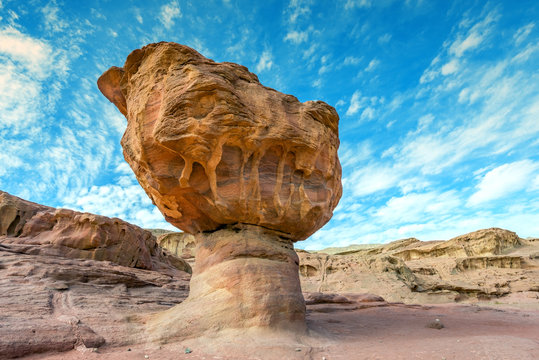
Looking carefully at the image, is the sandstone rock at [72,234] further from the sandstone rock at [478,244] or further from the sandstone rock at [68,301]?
the sandstone rock at [478,244]

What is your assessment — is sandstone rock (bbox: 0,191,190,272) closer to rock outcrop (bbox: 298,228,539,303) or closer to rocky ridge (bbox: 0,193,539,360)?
rocky ridge (bbox: 0,193,539,360)

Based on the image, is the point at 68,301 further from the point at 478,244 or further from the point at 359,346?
the point at 478,244

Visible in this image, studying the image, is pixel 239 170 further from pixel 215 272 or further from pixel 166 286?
pixel 166 286

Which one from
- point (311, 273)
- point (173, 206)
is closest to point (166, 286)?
point (173, 206)

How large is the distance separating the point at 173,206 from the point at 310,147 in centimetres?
352

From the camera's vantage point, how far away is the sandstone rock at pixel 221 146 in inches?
242

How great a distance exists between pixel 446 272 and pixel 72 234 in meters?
25.2

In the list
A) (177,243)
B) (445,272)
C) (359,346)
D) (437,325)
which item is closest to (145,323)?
(359,346)

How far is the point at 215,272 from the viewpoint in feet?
20.4

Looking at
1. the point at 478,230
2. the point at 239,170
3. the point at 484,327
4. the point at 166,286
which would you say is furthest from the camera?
the point at 478,230

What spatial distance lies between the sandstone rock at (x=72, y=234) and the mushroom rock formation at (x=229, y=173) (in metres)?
5.06

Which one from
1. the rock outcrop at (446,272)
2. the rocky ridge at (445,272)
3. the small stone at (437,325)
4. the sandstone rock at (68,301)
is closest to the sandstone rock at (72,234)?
the sandstone rock at (68,301)

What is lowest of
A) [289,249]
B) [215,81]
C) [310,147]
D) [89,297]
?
[89,297]

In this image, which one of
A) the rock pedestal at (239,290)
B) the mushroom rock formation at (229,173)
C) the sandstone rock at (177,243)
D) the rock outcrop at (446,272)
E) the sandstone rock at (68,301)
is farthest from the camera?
the sandstone rock at (177,243)
